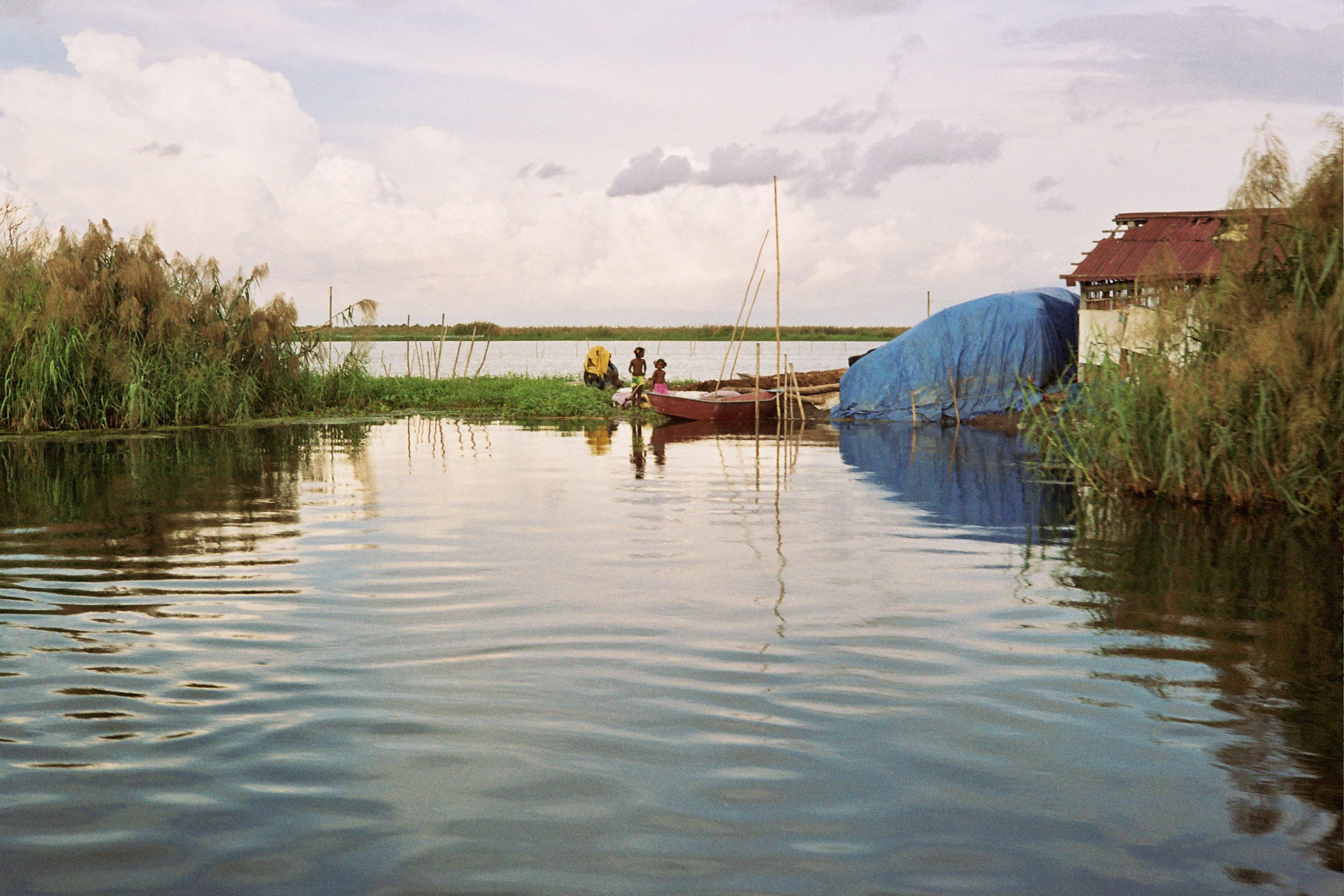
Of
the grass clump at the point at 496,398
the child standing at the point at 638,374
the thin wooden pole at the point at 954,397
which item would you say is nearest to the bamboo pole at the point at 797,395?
the thin wooden pole at the point at 954,397

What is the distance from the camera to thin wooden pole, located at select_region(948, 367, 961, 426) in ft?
76.3

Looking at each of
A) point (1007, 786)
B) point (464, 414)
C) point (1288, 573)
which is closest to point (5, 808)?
point (1007, 786)

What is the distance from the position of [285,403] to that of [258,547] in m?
14.8

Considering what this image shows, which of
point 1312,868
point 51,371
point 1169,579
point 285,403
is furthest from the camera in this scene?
point 285,403

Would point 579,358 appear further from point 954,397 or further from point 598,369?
point 954,397

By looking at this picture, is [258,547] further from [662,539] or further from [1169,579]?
[1169,579]

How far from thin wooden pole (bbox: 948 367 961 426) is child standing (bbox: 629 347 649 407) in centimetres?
634

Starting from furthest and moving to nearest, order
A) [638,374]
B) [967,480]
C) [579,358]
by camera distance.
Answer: [579,358] < [638,374] < [967,480]

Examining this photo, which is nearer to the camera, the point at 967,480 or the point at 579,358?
the point at 967,480

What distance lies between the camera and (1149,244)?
20547 mm

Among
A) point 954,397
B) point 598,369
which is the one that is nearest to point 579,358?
point 598,369

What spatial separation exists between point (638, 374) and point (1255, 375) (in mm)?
17925

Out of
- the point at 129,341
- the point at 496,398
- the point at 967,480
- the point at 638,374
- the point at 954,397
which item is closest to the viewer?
the point at 967,480

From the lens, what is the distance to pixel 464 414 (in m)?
26.2
